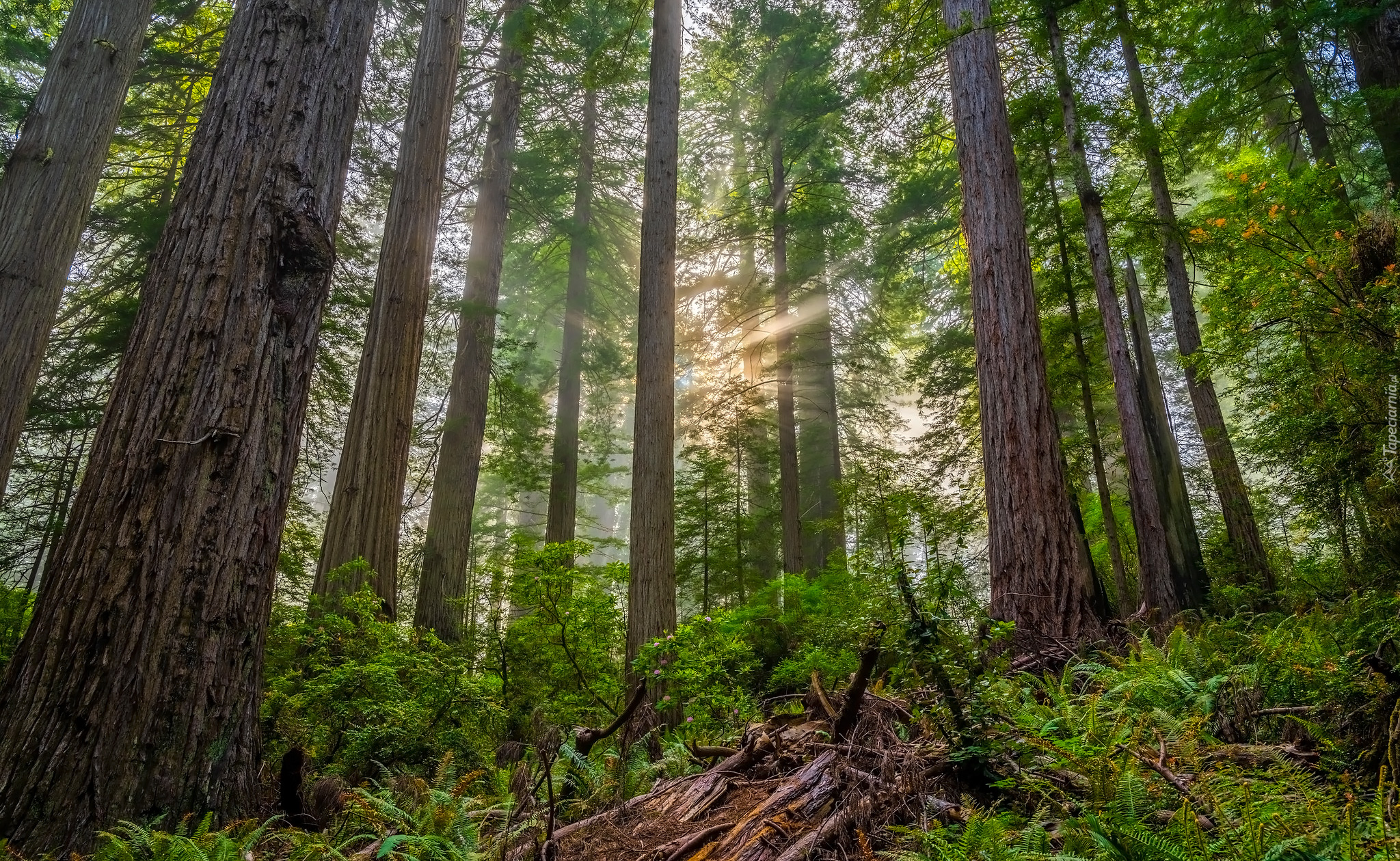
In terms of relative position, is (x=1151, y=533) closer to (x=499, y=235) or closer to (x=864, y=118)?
(x=864, y=118)

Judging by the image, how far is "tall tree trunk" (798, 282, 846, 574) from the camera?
48.9 ft

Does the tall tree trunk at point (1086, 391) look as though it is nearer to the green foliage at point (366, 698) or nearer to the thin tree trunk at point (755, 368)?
the thin tree trunk at point (755, 368)

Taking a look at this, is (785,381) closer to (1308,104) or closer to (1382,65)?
(1382,65)

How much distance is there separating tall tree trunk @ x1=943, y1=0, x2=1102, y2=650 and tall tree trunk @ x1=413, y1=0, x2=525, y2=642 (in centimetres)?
539

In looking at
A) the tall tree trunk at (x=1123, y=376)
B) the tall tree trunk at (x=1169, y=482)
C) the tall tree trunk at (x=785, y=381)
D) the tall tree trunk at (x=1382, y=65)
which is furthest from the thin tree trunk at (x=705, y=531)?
the tall tree trunk at (x=1382, y=65)

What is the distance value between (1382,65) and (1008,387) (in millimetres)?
7576

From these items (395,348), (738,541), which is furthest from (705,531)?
(395,348)

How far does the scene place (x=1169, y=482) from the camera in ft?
25.7

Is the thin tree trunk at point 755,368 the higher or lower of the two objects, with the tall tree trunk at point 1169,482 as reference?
higher

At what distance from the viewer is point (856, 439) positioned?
696 inches

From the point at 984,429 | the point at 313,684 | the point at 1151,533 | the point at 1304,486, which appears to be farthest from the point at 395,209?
the point at 1151,533

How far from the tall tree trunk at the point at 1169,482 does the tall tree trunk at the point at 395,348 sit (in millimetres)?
8642

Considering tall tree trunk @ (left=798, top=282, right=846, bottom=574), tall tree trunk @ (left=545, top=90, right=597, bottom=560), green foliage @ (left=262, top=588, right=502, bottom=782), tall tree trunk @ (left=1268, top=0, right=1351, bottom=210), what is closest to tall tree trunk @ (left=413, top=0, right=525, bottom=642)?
green foliage @ (left=262, top=588, right=502, bottom=782)

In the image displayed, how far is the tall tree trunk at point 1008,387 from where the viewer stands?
439 centimetres
